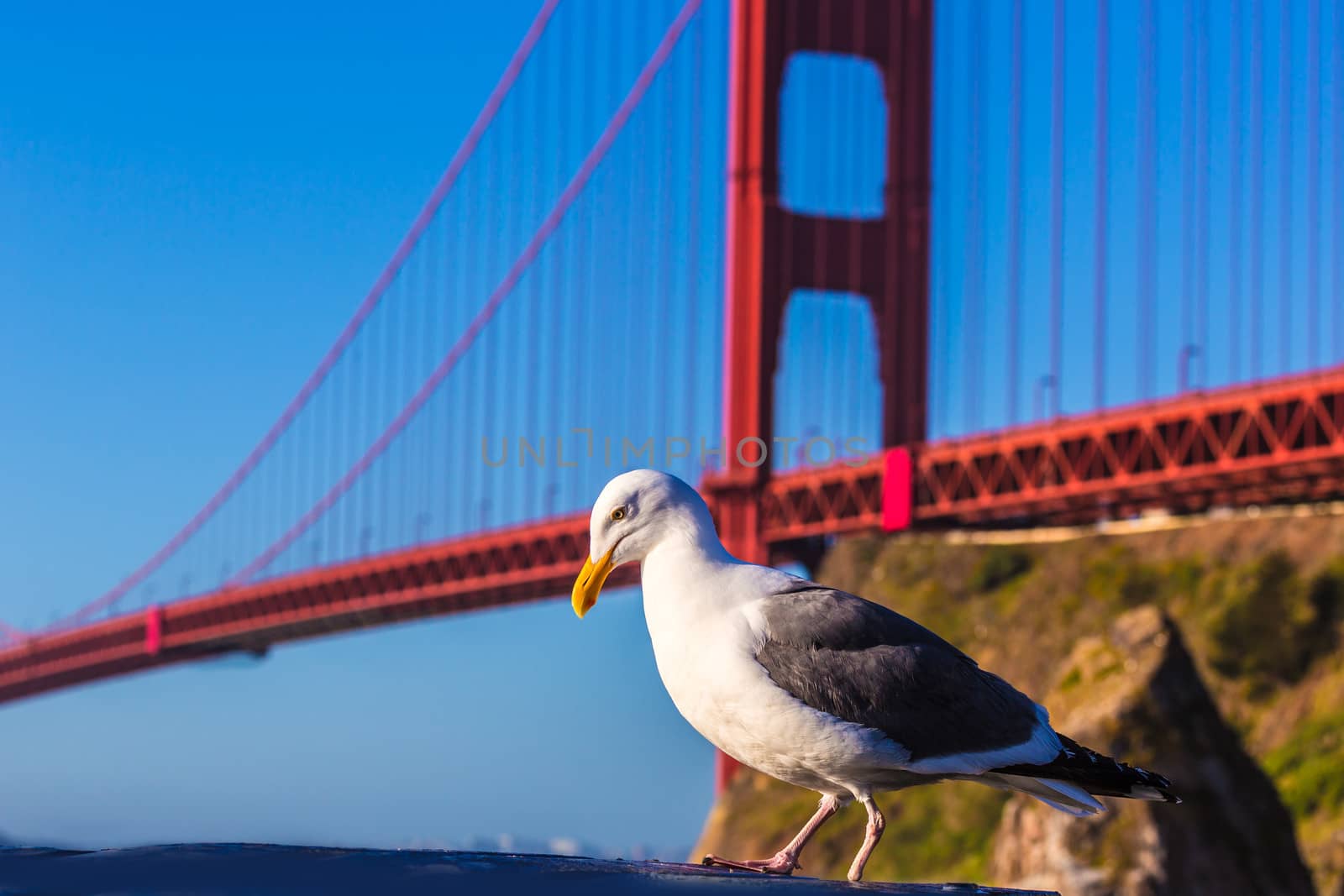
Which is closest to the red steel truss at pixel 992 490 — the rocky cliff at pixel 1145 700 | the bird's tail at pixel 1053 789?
the rocky cliff at pixel 1145 700

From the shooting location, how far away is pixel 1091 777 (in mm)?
3119

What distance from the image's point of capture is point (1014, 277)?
28484 millimetres

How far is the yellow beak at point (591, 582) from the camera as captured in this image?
125 inches

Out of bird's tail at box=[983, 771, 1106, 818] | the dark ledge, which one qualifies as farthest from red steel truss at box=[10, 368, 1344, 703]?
the dark ledge

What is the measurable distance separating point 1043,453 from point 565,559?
856 cm

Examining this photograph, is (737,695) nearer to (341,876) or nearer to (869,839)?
(869,839)

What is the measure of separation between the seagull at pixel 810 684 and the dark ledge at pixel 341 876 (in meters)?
0.54

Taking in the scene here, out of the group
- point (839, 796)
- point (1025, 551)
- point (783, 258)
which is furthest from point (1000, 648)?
point (839, 796)

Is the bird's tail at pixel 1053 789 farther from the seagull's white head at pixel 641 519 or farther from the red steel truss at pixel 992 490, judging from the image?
the red steel truss at pixel 992 490

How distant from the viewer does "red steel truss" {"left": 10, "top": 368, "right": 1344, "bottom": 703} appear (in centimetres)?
2039

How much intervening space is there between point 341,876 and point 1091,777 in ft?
4.98

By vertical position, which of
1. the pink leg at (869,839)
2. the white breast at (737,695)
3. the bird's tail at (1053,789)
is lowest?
the bird's tail at (1053,789)

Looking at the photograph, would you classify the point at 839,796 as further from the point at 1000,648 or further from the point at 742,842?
the point at 1000,648

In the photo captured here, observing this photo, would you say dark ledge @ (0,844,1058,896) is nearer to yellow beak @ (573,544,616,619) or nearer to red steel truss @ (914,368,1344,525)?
yellow beak @ (573,544,616,619)
